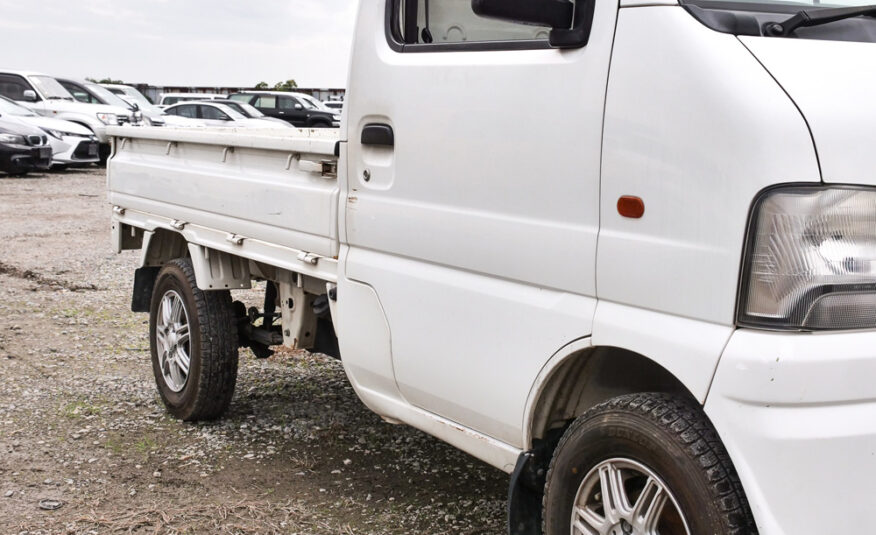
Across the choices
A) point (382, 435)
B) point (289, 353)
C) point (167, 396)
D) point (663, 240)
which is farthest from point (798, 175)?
point (289, 353)

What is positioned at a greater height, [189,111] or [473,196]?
[189,111]

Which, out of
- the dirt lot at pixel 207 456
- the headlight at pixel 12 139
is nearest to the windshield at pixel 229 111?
the headlight at pixel 12 139

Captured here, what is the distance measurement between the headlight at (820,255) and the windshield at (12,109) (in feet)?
59.3

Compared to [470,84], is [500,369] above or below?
below

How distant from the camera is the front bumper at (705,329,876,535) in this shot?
6.79 ft

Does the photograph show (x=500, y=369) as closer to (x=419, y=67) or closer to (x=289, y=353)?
(x=419, y=67)

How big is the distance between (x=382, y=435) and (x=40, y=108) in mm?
17567

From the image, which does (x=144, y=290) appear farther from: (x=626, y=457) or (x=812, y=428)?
(x=812, y=428)

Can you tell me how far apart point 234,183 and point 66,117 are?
17218 mm

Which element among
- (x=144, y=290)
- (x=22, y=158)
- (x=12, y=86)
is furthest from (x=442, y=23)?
(x=12, y=86)

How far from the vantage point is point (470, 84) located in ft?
9.69

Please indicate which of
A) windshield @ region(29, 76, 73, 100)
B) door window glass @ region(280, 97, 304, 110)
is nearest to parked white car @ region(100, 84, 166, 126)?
windshield @ region(29, 76, 73, 100)

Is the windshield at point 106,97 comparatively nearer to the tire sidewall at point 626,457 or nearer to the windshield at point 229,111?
the windshield at point 229,111

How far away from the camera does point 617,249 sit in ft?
8.12
